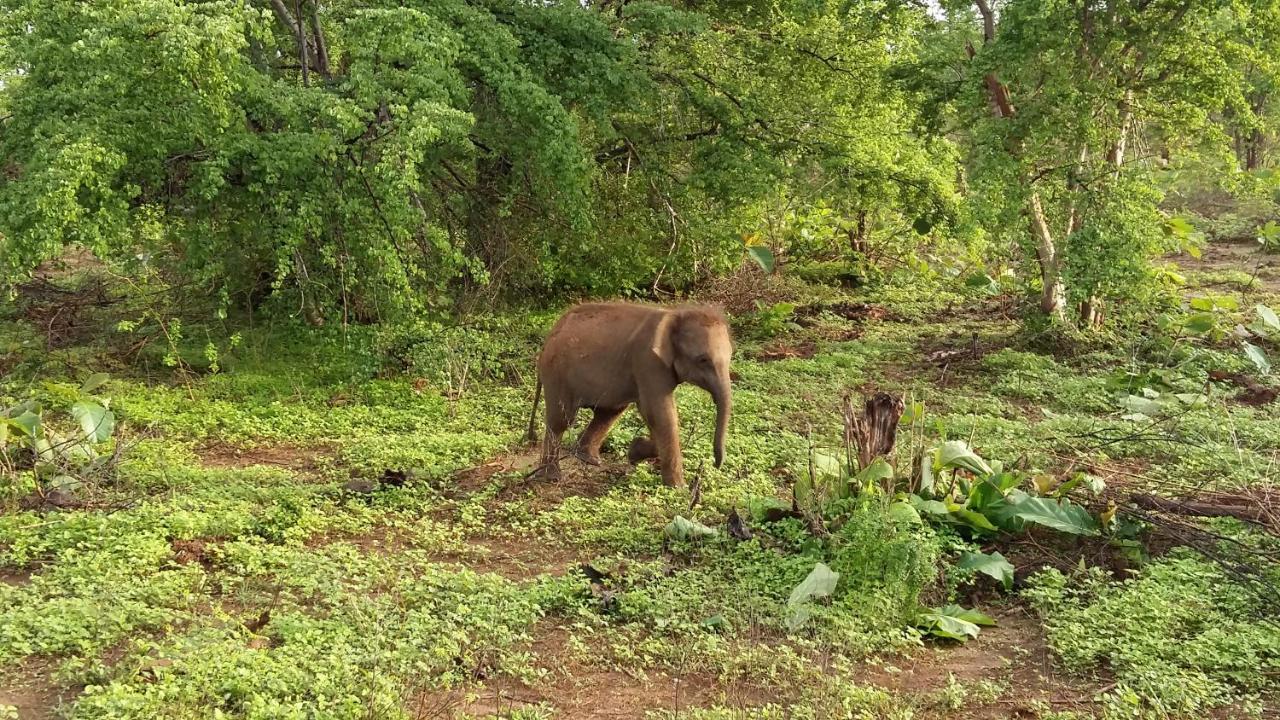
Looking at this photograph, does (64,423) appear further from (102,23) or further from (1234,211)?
(1234,211)

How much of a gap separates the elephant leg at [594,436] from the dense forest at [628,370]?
10 cm

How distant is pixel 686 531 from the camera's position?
6500mm

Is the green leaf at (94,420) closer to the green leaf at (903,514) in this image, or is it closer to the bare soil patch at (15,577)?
the bare soil patch at (15,577)

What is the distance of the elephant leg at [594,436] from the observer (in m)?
8.38

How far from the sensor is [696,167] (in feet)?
41.5

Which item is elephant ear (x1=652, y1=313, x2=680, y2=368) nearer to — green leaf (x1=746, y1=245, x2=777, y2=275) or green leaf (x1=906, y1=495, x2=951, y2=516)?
green leaf (x1=906, y1=495, x2=951, y2=516)

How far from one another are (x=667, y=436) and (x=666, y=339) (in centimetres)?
72

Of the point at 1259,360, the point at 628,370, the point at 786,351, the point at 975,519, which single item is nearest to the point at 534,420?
the point at 628,370

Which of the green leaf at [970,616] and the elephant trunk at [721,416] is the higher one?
the elephant trunk at [721,416]

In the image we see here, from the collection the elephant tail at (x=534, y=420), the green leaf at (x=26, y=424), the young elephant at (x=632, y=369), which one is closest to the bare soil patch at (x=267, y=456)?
the green leaf at (x=26, y=424)

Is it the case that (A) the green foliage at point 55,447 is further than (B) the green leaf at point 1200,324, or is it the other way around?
(B) the green leaf at point 1200,324

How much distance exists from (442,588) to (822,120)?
878 cm

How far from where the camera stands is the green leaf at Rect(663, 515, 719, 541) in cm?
650

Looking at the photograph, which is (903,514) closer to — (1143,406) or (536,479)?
(536,479)
